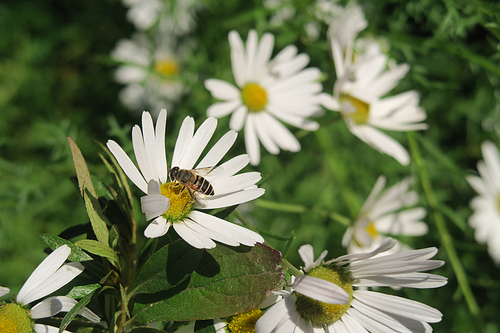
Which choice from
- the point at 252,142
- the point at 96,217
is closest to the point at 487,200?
the point at 252,142

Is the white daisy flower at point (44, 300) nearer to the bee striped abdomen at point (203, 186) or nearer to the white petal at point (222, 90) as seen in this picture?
the bee striped abdomen at point (203, 186)

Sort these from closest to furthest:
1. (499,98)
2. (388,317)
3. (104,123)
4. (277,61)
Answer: (388,317) < (277,61) < (499,98) < (104,123)

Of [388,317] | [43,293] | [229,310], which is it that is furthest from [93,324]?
[388,317]

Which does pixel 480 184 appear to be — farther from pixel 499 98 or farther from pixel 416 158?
pixel 416 158

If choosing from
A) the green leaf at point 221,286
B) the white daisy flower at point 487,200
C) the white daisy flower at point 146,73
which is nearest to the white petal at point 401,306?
the green leaf at point 221,286

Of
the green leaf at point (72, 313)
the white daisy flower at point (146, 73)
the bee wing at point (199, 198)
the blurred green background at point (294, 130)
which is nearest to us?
the green leaf at point (72, 313)

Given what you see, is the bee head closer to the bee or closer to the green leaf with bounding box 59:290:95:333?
the bee
